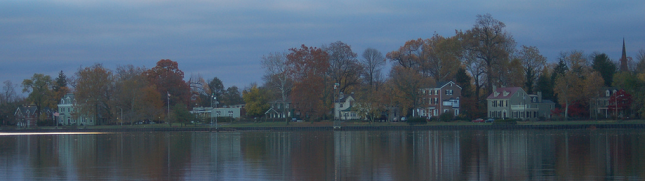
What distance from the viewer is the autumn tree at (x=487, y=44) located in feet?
271

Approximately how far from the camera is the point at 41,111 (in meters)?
113

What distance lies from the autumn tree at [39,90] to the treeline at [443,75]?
137ft

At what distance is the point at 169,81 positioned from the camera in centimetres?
9994

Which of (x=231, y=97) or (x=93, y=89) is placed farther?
(x=231, y=97)

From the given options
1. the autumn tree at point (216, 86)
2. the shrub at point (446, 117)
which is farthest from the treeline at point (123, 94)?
the shrub at point (446, 117)

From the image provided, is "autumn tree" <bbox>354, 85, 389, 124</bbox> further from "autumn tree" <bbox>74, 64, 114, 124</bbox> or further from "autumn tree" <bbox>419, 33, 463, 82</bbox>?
"autumn tree" <bbox>74, 64, 114, 124</bbox>

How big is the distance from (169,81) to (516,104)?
182 ft

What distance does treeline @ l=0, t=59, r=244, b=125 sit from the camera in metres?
84.8

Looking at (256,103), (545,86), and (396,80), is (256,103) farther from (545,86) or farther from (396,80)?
(545,86)

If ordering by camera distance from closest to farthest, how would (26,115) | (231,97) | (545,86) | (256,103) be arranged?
(545,86)
(256,103)
(26,115)
(231,97)

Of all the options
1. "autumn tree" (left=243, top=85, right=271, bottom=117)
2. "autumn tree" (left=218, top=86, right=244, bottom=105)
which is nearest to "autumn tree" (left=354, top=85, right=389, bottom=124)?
"autumn tree" (left=243, top=85, right=271, bottom=117)

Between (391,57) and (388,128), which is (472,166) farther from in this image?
(391,57)

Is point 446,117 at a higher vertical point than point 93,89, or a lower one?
lower

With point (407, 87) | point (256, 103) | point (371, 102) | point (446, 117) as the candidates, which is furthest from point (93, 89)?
point (446, 117)
